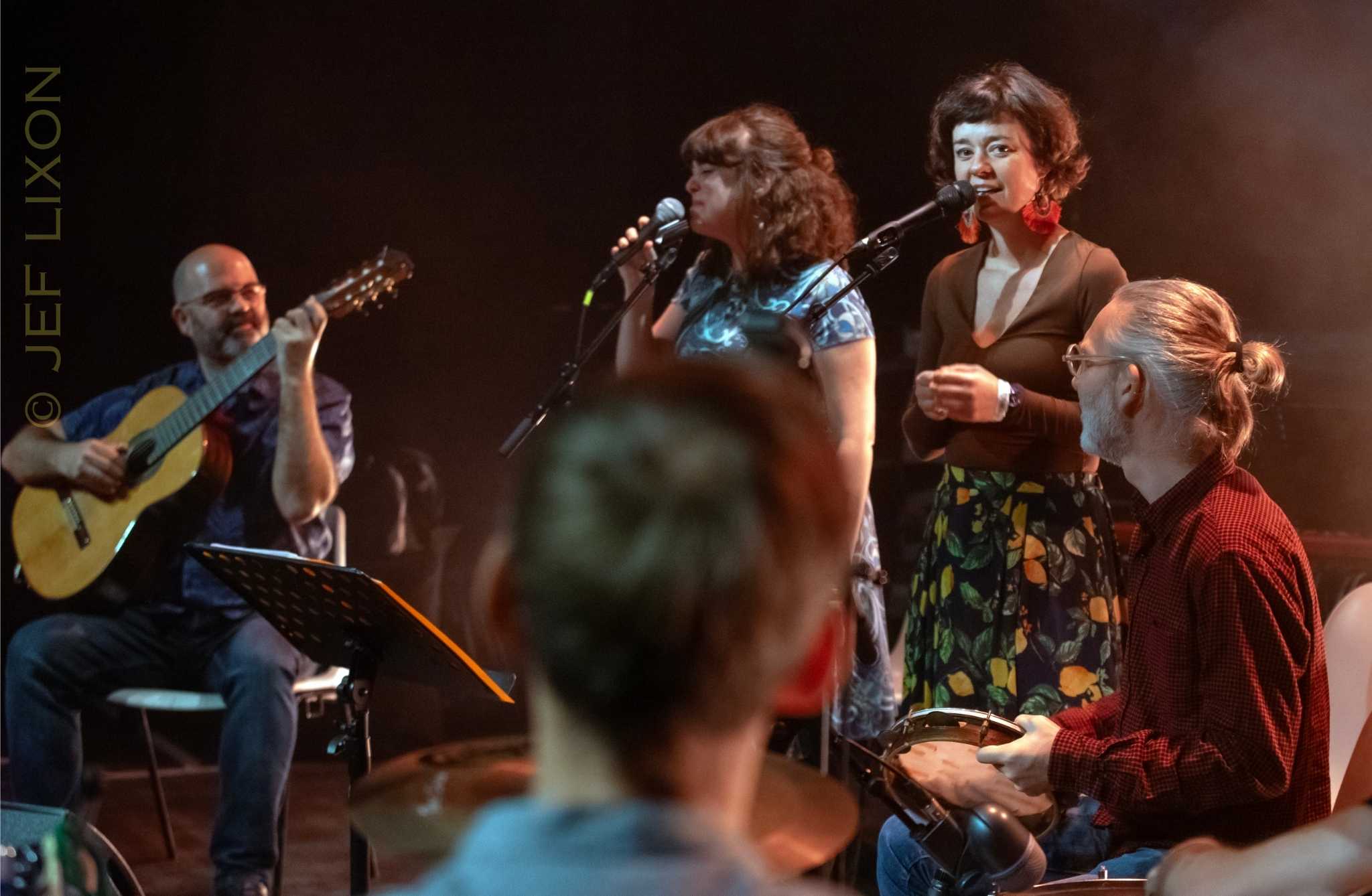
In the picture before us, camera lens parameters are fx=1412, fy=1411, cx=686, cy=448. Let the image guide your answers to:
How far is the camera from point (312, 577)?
202 centimetres

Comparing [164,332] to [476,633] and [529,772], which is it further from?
[529,772]

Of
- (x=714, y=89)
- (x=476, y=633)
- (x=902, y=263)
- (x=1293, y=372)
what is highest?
(x=714, y=89)

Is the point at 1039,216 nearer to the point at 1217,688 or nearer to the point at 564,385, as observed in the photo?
the point at 564,385

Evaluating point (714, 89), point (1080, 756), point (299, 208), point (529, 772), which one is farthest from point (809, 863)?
point (299, 208)

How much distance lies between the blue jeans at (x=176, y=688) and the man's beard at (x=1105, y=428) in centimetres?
176

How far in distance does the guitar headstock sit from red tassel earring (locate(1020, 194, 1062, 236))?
4.42ft

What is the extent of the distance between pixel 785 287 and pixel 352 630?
1.12 metres

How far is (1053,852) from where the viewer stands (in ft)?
6.35

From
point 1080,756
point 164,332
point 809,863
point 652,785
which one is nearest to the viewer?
point 652,785

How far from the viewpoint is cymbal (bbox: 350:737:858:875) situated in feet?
2.96

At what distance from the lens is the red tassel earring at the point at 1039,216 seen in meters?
2.60

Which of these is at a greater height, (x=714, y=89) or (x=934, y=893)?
(x=714, y=89)

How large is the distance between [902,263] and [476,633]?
1608 millimetres

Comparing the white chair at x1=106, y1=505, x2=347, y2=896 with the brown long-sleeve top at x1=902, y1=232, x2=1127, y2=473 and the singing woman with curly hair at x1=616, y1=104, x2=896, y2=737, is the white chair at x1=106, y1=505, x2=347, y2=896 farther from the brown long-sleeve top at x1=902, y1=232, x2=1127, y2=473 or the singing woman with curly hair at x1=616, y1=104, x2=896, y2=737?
the brown long-sleeve top at x1=902, y1=232, x2=1127, y2=473
